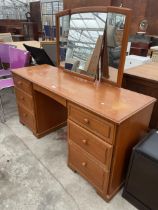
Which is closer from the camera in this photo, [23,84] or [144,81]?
[144,81]

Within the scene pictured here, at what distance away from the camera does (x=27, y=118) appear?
78.7 inches

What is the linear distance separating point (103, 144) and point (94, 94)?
385 mm

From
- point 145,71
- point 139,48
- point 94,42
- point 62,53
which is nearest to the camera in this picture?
point 94,42

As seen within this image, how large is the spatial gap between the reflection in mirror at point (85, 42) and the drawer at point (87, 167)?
2.25 ft

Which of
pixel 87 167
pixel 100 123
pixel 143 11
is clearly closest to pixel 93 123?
pixel 100 123

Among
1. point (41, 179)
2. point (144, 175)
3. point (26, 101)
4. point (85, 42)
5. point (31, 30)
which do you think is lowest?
point (41, 179)

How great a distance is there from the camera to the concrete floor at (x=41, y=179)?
50.1 inches

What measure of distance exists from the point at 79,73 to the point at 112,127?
0.79 meters

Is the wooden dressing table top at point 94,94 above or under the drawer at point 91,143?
above

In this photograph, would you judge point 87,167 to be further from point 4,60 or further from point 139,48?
point 139,48

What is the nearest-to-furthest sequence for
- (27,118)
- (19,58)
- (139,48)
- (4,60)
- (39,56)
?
(27,118), (39,56), (19,58), (4,60), (139,48)

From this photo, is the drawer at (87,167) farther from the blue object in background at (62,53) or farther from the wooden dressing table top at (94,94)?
the blue object in background at (62,53)

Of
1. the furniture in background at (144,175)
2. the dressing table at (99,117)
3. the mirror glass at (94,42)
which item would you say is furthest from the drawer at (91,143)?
the mirror glass at (94,42)

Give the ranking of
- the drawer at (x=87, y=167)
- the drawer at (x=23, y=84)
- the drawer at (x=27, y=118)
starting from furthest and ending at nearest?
1. the drawer at (x=27, y=118)
2. the drawer at (x=23, y=84)
3. the drawer at (x=87, y=167)
